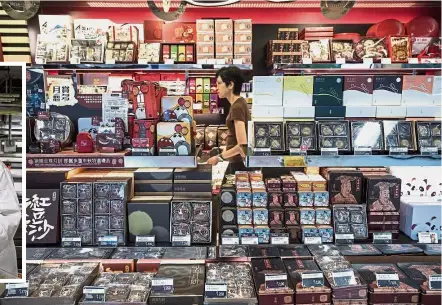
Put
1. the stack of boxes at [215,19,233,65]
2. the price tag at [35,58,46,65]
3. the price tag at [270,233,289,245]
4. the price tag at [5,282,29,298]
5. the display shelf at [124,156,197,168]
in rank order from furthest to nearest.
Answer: the stack of boxes at [215,19,233,65]
the price tag at [35,58,46,65]
the price tag at [270,233,289,245]
the display shelf at [124,156,197,168]
the price tag at [5,282,29,298]

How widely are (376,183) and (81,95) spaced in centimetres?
168

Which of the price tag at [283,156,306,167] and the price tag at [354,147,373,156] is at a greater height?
the price tag at [354,147,373,156]

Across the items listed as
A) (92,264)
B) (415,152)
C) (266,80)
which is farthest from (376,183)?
(92,264)

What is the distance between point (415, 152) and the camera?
2.30 metres

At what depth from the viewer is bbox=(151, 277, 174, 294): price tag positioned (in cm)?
208

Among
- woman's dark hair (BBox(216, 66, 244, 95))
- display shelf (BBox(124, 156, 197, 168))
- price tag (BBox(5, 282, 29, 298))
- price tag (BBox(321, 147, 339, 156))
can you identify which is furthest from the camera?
woman's dark hair (BBox(216, 66, 244, 95))

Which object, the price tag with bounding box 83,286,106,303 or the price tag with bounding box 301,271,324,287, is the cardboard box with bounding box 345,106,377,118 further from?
the price tag with bounding box 83,286,106,303

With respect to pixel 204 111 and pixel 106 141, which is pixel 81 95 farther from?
pixel 204 111

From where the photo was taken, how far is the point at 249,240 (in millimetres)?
2324

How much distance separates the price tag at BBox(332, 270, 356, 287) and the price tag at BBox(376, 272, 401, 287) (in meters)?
0.13

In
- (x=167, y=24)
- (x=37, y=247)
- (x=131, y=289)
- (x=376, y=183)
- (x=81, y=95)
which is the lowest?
(x=131, y=289)

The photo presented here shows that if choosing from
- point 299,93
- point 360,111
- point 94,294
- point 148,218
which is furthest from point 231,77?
point 94,294

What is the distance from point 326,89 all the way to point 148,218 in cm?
117

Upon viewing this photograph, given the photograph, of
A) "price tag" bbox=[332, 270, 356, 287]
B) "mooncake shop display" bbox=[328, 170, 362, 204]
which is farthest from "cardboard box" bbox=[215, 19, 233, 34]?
"price tag" bbox=[332, 270, 356, 287]
